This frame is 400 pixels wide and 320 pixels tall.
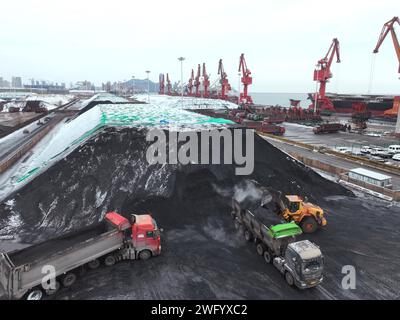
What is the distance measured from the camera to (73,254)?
13.8 meters

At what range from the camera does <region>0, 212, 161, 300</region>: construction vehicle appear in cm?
1248

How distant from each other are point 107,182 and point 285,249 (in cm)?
1388

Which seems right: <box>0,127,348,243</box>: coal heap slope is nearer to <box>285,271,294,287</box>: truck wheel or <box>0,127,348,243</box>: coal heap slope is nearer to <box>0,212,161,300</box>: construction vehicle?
<box>0,212,161,300</box>: construction vehicle

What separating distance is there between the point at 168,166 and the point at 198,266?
9658 mm

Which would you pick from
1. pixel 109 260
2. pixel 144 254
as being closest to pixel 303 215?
pixel 144 254

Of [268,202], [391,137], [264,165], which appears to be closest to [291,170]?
[264,165]

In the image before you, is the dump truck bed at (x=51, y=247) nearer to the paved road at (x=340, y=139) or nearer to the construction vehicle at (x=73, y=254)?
the construction vehicle at (x=73, y=254)

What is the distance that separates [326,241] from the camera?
1852 centimetres

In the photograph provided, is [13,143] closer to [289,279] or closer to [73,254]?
[73,254]

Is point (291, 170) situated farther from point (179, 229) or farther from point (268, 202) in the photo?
point (179, 229)

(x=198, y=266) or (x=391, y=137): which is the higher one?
(x=391, y=137)
